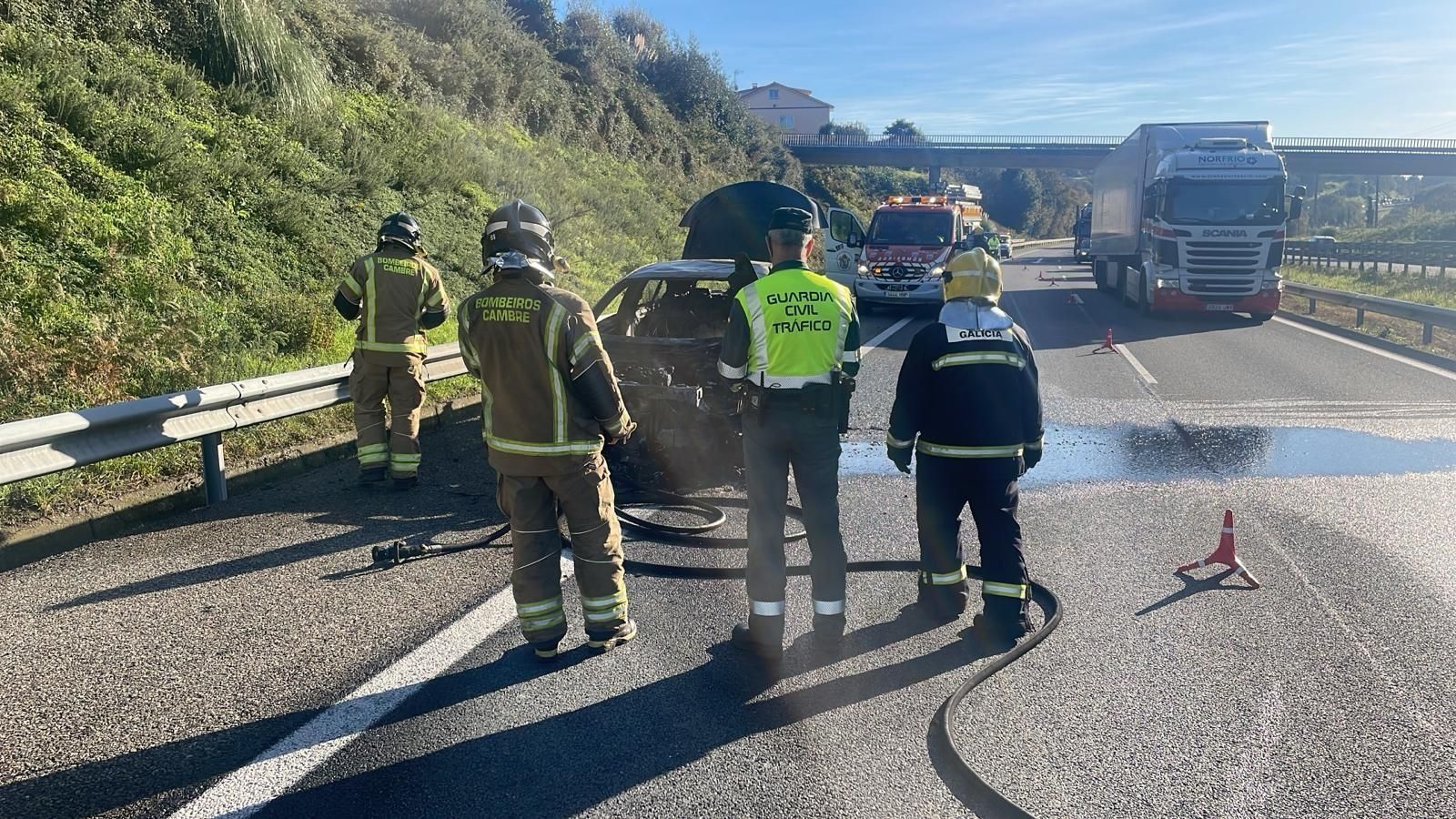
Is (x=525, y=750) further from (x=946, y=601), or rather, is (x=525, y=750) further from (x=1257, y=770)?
(x=1257, y=770)

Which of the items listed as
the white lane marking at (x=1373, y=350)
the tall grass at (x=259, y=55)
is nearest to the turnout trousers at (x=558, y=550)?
the tall grass at (x=259, y=55)

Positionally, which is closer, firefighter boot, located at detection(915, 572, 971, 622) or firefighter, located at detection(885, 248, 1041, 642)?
firefighter, located at detection(885, 248, 1041, 642)

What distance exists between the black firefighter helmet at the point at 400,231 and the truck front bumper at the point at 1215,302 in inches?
637

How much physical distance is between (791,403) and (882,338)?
12.3 metres

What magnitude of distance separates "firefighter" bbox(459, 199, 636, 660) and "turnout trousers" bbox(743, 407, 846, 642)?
62 cm

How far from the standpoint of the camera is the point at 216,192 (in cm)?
1106

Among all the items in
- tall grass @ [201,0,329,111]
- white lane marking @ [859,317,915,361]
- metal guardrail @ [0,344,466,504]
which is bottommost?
white lane marking @ [859,317,915,361]

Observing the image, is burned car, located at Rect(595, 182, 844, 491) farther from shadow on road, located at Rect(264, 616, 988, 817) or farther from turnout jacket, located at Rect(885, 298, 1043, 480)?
shadow on road, located at Rect(264, 616, 988, 817)

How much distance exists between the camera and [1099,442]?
29.4 ft

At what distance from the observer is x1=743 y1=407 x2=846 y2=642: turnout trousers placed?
4484 millimetres

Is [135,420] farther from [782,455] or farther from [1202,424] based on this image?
[1202,424]

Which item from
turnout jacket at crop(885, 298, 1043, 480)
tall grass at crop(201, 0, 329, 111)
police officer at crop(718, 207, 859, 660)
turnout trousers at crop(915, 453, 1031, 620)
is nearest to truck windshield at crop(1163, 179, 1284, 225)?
tall grass at crop(201, 0, 329, 111)

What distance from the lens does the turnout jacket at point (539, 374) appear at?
4.20 metres

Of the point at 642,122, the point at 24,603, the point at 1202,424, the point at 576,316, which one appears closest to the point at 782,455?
the point at 576,316
